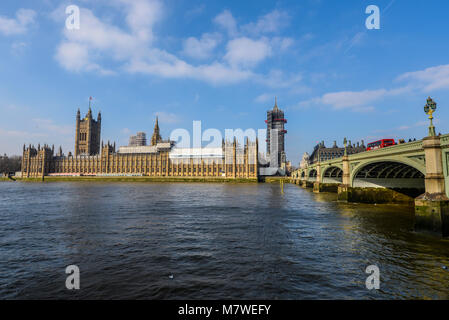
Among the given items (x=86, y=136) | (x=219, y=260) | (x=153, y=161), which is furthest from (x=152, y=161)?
(x=219, y=260)

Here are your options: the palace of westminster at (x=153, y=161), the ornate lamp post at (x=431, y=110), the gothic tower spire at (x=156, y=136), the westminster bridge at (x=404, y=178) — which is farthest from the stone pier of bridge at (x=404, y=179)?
the gothic tower spire at (x=156, y=136)

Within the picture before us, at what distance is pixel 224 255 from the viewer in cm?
1323

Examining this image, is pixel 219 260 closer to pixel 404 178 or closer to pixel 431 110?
pixel 431 110

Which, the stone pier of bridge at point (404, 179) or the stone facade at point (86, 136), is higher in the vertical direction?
the stone facade at point (86, 136)

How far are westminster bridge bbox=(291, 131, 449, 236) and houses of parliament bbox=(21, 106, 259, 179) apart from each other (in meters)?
85.3

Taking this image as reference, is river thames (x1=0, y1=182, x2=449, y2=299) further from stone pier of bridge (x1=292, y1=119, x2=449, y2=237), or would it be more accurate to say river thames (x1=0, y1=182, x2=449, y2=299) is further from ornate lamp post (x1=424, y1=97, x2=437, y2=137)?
ornate lamp post (x1=424, y1=97, x2=437, y2=137)

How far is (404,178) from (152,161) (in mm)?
144879

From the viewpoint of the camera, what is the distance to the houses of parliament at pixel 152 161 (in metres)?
146

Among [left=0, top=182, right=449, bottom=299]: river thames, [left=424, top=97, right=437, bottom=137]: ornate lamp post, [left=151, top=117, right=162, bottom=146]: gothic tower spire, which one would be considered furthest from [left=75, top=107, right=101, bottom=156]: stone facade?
[left=424, top=97, right=437, bottom=137]: ornate lamp post

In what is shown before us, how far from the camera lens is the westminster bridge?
59.0 ft

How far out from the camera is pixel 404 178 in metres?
37.7

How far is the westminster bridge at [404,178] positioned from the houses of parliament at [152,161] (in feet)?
280

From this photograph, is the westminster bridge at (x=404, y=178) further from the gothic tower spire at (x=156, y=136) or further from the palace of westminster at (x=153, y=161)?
the gothic tower spire at (x=156, y=136)

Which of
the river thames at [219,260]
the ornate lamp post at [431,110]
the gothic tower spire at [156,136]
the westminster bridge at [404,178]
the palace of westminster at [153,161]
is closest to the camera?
the river thames at [219,260]
